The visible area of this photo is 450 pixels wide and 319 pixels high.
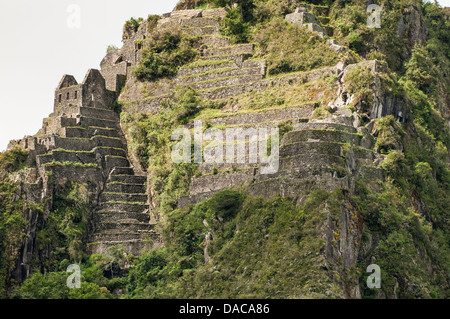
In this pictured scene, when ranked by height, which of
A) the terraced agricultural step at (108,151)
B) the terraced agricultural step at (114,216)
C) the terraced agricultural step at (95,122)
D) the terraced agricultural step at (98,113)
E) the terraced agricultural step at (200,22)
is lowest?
the terraced agricultural step at (114,216)

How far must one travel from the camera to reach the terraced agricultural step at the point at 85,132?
76125 mm

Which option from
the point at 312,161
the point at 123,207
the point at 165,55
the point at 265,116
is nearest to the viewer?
the point at 312,161

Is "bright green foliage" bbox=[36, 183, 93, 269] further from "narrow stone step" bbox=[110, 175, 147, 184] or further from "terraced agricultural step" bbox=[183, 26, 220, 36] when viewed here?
"terraced agricultural step" bbox=[183, 26, 220, 36]

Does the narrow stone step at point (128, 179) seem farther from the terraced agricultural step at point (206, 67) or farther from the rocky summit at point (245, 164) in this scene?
the terraced agricultural step at point (206, 67)

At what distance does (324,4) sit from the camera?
85.9 meters

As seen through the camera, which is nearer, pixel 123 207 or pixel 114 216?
pixel 114 216

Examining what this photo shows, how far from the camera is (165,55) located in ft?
274

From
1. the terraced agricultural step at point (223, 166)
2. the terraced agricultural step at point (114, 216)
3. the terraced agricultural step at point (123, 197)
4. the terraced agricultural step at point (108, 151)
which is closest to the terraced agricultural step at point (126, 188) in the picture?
the terraced agricultural step at point (123, 197)

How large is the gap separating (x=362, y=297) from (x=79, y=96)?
27366 mm

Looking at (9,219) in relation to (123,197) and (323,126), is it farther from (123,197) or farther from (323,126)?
(323,126)

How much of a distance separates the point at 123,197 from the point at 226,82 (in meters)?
10.7

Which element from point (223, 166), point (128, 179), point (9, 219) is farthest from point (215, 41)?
point (9, 219)

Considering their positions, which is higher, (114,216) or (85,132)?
(85,132)
